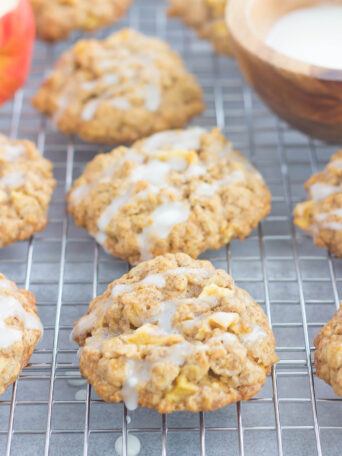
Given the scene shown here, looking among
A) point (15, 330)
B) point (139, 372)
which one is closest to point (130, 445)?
point (139, 372)

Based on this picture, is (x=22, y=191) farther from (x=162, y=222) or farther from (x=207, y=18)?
(x=207, y=18)

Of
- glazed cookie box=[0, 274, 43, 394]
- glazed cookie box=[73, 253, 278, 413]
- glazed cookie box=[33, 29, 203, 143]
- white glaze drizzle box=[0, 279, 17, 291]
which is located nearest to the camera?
glazed cookie box=[73, 253, 278, 413]

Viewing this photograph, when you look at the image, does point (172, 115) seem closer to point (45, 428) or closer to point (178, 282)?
point (178, 282)

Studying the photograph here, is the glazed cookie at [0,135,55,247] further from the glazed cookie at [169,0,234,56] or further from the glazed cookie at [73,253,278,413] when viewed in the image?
the glazed cookie at [169,0,234,56]

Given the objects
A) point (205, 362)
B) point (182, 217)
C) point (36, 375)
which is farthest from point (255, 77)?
point (36, 375)

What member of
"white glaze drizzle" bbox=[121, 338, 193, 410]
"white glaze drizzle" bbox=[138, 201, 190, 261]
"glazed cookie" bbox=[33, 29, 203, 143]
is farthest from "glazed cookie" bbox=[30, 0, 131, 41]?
"white glaze drizzle" bbox=[121, 338, 193, 410]
